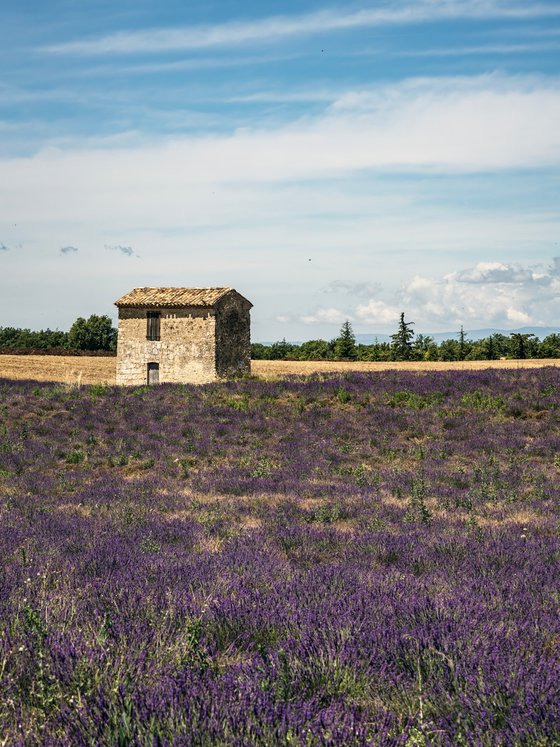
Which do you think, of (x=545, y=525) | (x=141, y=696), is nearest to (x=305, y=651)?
(x=141, y=696)

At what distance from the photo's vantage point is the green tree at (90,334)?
262 ft

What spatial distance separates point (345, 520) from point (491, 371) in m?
17.9

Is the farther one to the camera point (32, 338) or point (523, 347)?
point (32, 338)

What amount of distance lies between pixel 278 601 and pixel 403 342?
68.0m

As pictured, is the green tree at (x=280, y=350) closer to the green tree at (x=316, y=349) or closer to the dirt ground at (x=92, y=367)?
the green tree at (x=316, y=349)

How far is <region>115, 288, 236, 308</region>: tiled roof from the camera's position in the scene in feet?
107

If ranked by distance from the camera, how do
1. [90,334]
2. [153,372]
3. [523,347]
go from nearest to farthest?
[153,372] < [523,347] < [90,334]

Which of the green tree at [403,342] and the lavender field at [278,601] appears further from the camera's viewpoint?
the green tree at [403,342]

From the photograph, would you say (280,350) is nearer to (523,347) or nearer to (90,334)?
(90,334)

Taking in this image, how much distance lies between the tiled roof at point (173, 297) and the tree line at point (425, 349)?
32869 mm

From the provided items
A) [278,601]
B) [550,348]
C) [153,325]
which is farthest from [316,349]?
[278,601]

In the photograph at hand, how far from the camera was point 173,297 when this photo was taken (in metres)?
33.8

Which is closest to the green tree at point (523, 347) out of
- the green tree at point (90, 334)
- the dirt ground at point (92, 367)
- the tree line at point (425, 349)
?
the tree line at point (425, 349)

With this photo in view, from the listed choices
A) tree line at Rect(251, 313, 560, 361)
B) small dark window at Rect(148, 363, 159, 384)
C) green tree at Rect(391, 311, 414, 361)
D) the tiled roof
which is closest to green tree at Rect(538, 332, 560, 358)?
tree line at Rect(251, 313, 560, 361)
